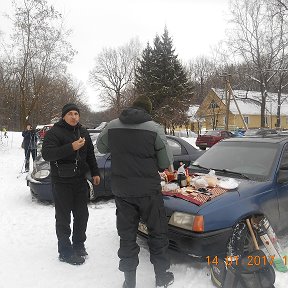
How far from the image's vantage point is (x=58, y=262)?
4.09m

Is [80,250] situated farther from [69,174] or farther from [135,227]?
[135,227]

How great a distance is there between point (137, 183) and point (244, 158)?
2116 mm

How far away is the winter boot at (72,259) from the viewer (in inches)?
158

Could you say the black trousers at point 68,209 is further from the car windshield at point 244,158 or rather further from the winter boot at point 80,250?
the car windshield at point 244,158

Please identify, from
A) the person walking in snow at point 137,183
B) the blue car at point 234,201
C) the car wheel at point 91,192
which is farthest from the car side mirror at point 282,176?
the car wheel at point 91,192

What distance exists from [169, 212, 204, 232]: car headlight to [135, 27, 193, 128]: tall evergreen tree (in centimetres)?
3162

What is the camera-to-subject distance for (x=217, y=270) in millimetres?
3338

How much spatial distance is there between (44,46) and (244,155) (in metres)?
19.8

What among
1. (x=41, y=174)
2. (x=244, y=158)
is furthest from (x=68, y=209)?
Answer: (x=41, y=174)

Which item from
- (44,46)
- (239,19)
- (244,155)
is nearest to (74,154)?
(244,155)

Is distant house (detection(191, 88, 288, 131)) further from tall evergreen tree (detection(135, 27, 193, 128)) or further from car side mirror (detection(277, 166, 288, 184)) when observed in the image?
car side mirror (detection(277, 166, 288, 184))

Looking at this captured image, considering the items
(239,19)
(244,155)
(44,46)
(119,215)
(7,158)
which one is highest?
(239,19)

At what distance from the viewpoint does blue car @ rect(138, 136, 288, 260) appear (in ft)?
11.3

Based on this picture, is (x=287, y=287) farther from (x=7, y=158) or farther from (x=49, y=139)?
(x=7, y=158)
